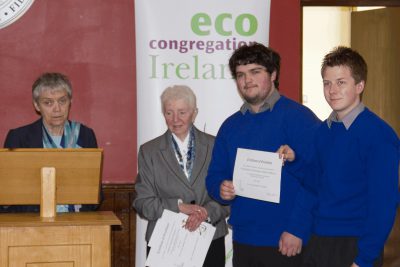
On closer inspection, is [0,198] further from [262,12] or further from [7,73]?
[262,12]

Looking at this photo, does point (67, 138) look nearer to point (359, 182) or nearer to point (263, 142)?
point (263, 142)

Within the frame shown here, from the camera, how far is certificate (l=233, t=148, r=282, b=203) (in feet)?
11.6

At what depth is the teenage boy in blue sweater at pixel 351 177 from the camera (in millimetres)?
2943

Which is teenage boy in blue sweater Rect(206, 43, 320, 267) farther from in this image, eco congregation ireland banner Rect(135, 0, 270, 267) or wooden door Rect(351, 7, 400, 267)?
wooden door Rect(351, 7, 400, 267)

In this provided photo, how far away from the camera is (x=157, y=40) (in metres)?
4.97

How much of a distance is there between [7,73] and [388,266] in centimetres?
365

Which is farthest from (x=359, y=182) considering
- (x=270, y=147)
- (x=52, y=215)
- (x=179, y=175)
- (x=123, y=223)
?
(x=123, y=223)

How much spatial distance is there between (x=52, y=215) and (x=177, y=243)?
75 centimetres

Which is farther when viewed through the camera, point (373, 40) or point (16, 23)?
point (373, 40)

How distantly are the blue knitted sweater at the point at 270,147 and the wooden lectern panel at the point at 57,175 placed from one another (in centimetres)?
73

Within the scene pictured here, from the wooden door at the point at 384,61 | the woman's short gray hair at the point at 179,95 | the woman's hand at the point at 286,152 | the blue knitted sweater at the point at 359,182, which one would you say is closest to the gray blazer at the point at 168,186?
the woman's short gray hair at the point at 179,95

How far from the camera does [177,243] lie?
4090 millimetres

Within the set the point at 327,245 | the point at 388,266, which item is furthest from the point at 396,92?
the point at 327,245

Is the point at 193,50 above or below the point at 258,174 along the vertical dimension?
above
